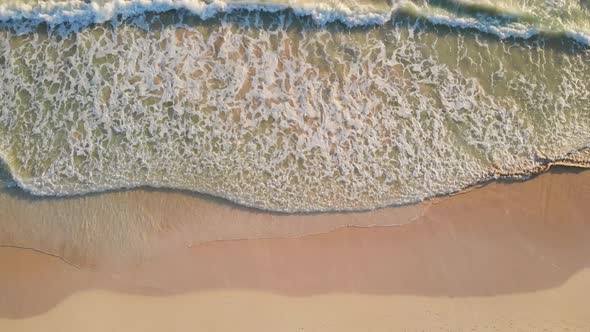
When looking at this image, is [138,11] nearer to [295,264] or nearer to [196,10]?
[196,10]

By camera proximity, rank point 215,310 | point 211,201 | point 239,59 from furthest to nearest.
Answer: point 239,59 < point 211,201 < point 215,310

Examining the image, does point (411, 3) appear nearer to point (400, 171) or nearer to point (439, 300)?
point (400, 171)

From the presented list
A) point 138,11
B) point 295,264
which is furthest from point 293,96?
point 138,11

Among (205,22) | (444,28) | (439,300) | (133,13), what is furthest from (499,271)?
(133,13)

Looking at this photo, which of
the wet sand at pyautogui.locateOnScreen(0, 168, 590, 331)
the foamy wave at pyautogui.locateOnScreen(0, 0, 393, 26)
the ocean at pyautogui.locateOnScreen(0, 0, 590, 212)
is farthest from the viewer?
the foamy wave at pyautogui.locateOnScreen(0, 0, 393, 26)

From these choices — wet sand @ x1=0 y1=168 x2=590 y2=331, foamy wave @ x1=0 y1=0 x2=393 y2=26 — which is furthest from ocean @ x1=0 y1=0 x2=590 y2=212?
wet sand @ x1=0 y1=168 x2=590 y2=331

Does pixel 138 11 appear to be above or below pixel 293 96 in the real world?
above

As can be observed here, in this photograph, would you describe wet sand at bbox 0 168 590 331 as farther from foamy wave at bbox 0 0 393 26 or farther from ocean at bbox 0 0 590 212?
foamy wave at bbox 0 0 393 26
